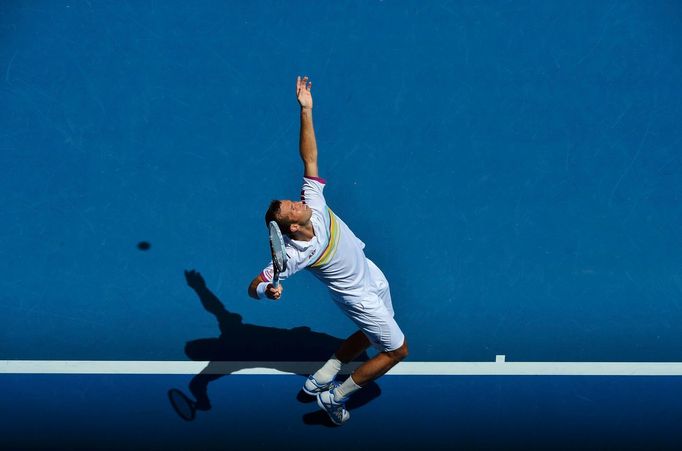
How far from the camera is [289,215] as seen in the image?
462 cm

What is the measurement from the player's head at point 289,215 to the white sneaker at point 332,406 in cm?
150

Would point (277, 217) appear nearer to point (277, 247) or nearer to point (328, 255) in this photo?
point (277, 247)

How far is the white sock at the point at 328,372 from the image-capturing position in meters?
5.62

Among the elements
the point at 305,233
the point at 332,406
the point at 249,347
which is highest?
the point at 305,233

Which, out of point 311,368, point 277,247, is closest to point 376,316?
point 277,247

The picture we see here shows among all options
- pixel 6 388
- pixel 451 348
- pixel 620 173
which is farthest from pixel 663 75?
pixel 6 388

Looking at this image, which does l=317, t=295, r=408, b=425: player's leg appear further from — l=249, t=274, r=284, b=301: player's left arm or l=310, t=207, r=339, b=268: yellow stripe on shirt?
l=249, t=274, r=284, b=301: player's left arm

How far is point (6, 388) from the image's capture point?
597 cm

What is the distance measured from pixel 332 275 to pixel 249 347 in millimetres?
1496

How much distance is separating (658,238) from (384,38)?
2.94 meters

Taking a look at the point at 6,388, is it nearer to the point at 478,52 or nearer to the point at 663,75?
the point at 478,52

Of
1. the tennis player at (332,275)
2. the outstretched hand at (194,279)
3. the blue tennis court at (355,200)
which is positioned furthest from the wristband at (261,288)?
the outstretched hand at (194,279)

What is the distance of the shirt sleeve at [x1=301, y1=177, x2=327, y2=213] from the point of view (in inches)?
195

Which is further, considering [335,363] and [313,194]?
[335,363]
